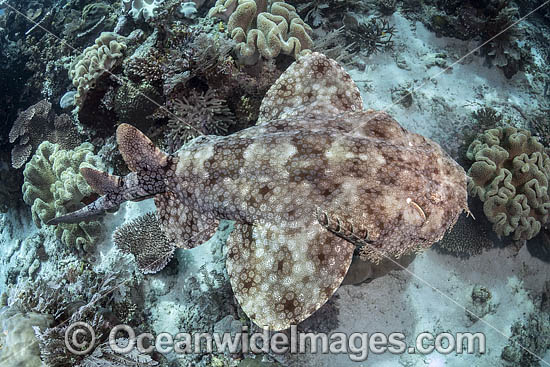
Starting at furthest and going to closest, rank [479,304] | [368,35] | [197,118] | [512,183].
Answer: [368,35]
[512,183]
[479,304]
[197,118]

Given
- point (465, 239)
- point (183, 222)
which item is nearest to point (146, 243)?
point (183, 222)

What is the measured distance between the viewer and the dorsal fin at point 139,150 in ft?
14.1

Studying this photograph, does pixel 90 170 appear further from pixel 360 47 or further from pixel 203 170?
pixel 360 47

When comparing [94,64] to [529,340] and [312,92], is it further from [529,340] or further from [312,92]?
[529,340]

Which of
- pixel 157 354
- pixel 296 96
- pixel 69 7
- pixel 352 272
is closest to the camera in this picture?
pixel 296 96

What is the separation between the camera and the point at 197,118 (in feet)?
18.7

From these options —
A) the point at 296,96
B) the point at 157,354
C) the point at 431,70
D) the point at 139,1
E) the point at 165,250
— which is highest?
the point at 139,1

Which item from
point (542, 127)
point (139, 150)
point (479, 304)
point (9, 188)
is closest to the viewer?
point (139, 150)

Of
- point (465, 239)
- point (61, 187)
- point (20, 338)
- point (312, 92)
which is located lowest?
point (465, 239)

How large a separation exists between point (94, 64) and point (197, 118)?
2.82 metres

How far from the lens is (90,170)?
4.59 m

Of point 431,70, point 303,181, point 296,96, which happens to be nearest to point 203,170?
point 303,181

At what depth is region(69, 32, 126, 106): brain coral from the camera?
6.74m

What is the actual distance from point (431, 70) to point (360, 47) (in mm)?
1675
